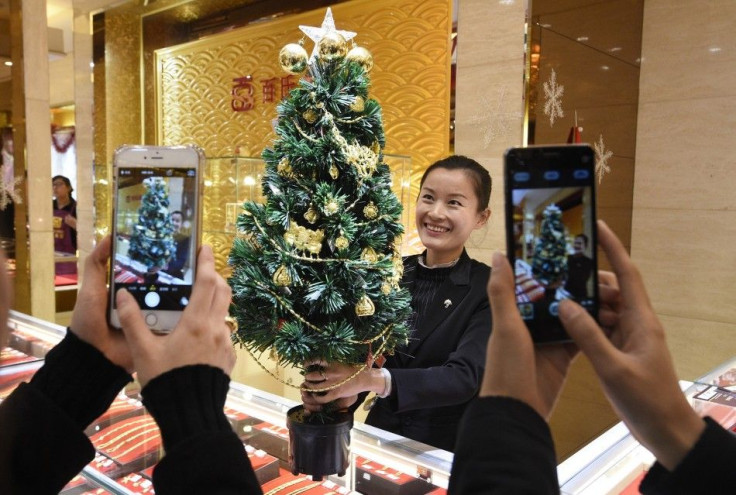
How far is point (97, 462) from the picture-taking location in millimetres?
1126

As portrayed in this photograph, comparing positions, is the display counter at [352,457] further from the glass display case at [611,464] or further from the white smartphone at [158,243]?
the white smartphone at [158,243]

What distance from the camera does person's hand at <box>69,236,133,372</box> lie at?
26.8 inches

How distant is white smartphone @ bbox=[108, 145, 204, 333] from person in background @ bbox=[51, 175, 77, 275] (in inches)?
179

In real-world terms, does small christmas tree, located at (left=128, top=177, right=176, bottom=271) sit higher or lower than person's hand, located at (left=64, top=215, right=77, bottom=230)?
higher

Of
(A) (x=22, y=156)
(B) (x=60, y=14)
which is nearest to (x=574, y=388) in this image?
(A) (x=22, y=156)

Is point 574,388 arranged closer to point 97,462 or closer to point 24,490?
point 97,462

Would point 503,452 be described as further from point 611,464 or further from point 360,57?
point 360,57

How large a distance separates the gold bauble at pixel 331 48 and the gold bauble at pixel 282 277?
0.41m

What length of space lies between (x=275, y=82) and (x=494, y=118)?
2.34 metres

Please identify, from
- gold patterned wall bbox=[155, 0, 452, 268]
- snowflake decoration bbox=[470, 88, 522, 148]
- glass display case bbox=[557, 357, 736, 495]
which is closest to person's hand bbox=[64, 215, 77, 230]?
gold patterned wall bbox=[155, 0, 452, 268]

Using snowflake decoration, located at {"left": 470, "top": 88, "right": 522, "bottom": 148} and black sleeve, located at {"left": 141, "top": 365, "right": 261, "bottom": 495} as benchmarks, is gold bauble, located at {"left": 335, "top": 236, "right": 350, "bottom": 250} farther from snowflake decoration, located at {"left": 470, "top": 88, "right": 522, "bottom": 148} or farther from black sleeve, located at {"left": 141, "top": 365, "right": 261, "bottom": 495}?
snowflake decoration, located at {"left": 470, "top": 88, "right": 522, "bottom": 148}

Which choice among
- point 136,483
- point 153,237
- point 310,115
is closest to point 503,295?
point 153,237

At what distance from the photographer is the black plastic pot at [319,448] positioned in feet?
3.40

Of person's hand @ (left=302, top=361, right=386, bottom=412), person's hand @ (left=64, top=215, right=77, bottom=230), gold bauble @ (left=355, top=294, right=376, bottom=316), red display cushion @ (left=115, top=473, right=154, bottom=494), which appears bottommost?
red display cushion @ (left=115, top=473, right=154, bottom=494)
